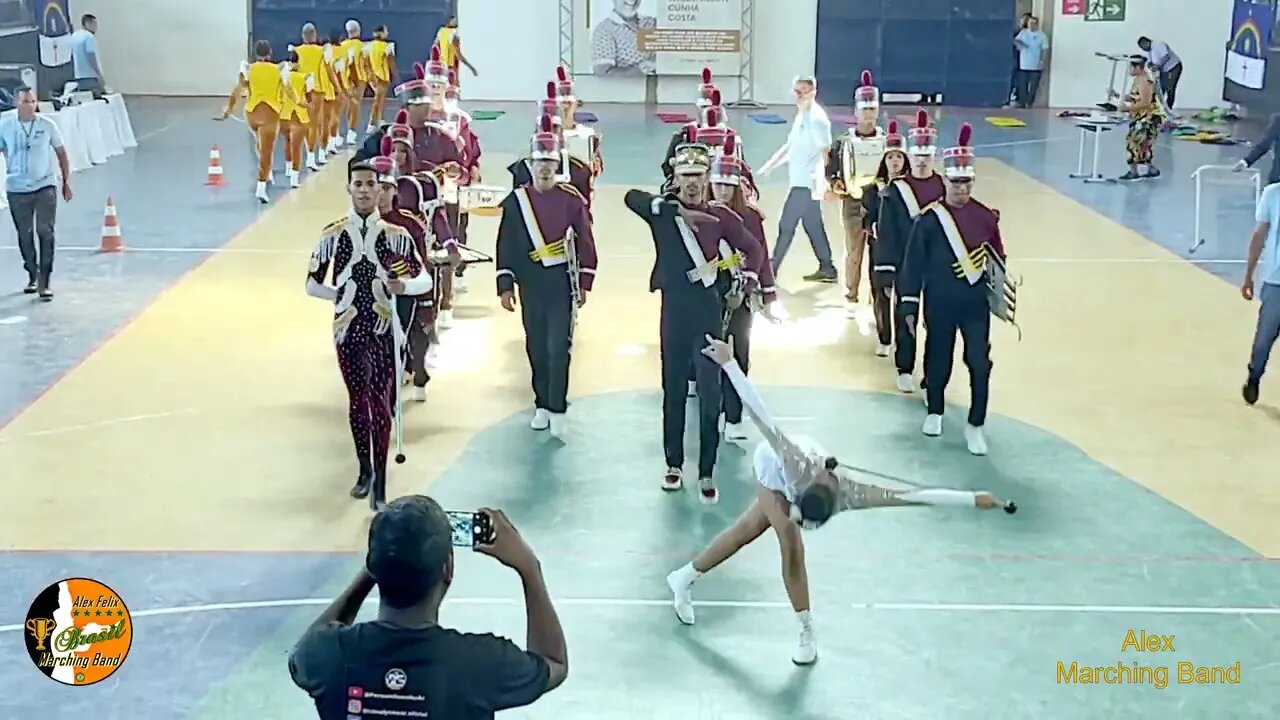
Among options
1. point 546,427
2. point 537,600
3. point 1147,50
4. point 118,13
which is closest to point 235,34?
point 118,13

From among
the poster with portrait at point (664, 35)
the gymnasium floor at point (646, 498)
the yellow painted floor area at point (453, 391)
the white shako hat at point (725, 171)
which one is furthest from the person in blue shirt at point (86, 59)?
the white shako hat at point (725, 171)

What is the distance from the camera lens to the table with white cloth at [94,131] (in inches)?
893

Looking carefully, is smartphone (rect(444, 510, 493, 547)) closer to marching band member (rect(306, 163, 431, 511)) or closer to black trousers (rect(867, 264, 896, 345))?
marching band member (rect(306, 163, 431, 511))

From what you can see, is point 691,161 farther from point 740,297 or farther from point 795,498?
point 795,498

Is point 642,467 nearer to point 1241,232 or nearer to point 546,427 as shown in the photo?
point 546,427

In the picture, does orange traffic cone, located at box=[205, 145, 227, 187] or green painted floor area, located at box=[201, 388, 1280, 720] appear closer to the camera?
green painted floor area, located at box=[201, 388, 1280, 720]

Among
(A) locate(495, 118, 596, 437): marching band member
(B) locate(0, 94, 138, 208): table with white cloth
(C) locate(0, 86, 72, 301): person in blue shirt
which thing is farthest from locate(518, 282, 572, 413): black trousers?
(B) locate(0, 94, 138, 208): table with white cloth

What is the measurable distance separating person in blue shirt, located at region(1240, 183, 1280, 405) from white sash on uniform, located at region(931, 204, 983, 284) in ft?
7.26

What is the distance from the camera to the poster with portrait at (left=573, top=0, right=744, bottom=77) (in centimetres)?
3297

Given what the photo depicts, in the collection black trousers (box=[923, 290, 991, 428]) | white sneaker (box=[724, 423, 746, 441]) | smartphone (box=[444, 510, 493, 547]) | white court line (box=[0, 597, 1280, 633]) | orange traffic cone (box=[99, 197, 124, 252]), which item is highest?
smartphone (box=[444, 510, 493, 547])

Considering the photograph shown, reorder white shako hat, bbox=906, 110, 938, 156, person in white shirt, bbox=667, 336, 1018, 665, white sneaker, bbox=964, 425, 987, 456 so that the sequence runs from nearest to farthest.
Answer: person in white shirt, bbox=667, 336, 1018, 665
white sneaker, bbox=964, 425, 987, 456
white shako hat, bbox=906, 110, 938, 156

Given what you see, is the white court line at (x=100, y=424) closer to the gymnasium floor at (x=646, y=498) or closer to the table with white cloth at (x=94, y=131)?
the gymnasium floor at (x=646, y=498)

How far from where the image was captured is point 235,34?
33625 millimetres

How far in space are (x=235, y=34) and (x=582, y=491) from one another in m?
26.3
